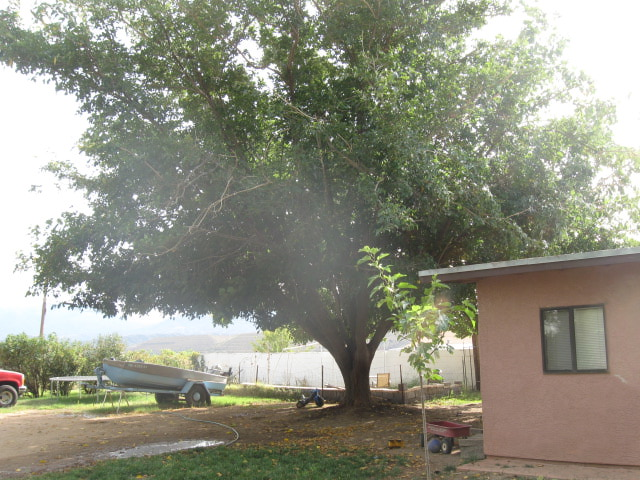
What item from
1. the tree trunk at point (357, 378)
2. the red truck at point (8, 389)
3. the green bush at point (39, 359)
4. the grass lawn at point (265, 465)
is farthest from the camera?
the green bush at point (39, 359)

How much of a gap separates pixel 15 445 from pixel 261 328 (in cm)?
782

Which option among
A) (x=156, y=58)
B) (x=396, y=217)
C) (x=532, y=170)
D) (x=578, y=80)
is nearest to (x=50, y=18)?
(x=156, y=58)

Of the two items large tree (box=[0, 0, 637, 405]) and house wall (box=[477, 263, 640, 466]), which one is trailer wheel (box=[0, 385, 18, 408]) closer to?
large tree (box=[0, 0, 637, 405])

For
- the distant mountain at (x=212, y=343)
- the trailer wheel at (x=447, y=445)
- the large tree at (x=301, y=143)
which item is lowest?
the trailer wheel at (x=447, y=445)

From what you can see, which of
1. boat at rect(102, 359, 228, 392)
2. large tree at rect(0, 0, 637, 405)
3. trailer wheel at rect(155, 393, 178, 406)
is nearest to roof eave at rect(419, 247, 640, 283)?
large tree at rect(0, 0, 637, 405)

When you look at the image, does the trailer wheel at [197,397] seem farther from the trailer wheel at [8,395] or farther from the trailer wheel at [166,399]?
the trailer wheel at [8,395]

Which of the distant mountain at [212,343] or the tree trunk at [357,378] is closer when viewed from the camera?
the tree trunk at [357,378]

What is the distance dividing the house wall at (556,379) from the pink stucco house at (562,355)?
0.01 m

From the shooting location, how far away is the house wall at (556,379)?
804 cm

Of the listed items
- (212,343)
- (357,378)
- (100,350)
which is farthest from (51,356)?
(212,343)

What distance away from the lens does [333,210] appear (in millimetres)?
12945

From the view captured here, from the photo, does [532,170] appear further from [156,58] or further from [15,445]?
[15,445]

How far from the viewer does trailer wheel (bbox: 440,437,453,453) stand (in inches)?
393

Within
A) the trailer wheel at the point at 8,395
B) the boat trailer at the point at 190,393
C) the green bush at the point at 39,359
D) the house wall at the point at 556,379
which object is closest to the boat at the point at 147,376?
the boat trailer at the point at 190,393
